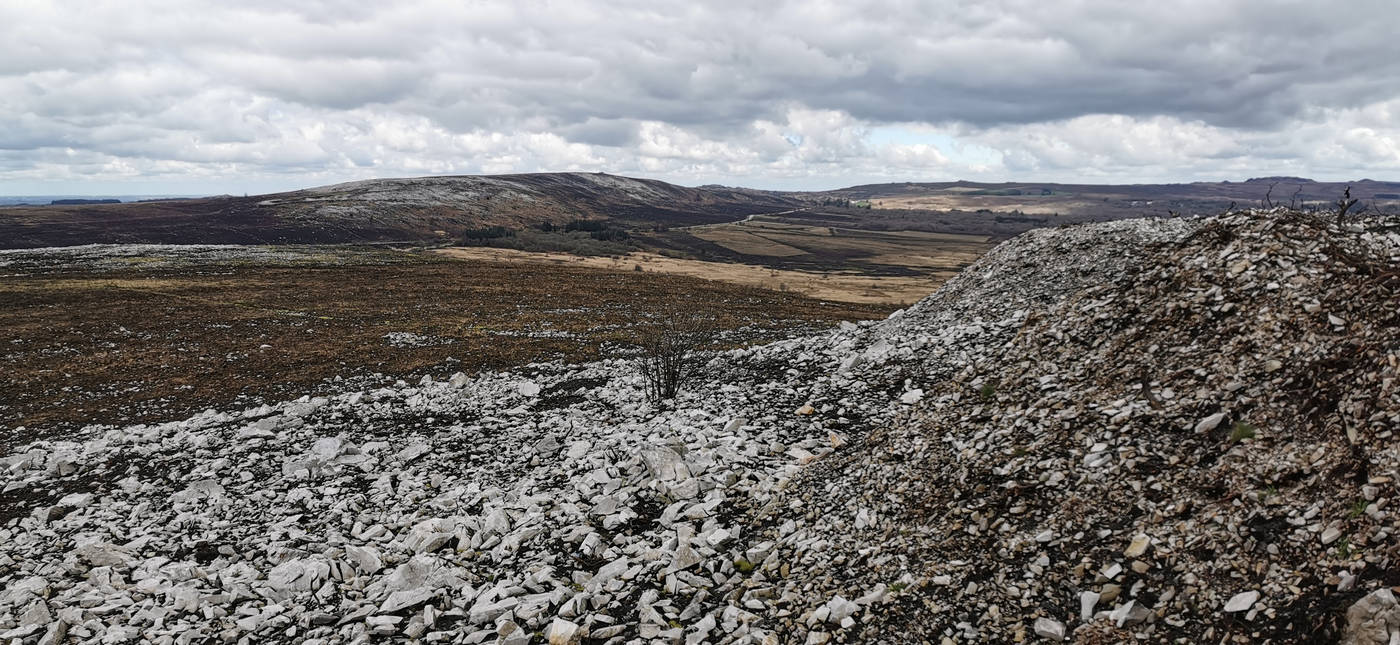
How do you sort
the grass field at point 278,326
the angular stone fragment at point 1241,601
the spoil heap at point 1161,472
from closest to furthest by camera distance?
1. the angular stone fragment at point 1241,601
2. the spoil heap at point 1161,472
3. the grass field at point 278,326

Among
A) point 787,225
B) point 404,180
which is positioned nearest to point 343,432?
point 787,225

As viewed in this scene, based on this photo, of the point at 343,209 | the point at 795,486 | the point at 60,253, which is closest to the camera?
the point at 795,486

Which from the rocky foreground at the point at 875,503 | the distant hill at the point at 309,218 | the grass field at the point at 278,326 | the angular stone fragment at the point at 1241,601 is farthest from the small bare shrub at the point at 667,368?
the distant hill at the point at 309,218

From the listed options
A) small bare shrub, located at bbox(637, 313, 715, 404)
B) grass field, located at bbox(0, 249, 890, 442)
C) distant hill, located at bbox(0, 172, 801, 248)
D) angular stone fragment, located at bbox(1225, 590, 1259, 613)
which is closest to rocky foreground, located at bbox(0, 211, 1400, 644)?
angular stone fragment, located at bbox(1225, 590, 1259, 613)

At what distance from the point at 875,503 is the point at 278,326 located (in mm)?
30081

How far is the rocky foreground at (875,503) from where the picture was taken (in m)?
5.91

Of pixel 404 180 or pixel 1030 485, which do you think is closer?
pixel 1030 485

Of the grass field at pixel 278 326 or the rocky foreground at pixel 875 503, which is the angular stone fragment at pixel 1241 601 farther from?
the grass field at pixel 278 326

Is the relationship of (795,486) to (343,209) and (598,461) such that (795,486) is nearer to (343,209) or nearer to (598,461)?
(598,461)

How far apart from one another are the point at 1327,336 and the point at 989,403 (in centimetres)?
398

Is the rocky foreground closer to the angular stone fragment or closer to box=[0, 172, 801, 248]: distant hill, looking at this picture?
the angular stone fragment

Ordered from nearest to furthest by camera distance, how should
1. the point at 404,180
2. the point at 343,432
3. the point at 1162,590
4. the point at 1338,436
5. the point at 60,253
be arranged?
the point at 1162,590
the point at 1338,436
the point at 343,432
the point at 60,253
the point at 404,180

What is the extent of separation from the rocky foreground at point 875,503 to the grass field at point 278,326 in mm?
6247

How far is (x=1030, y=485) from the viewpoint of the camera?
7.68 meters
